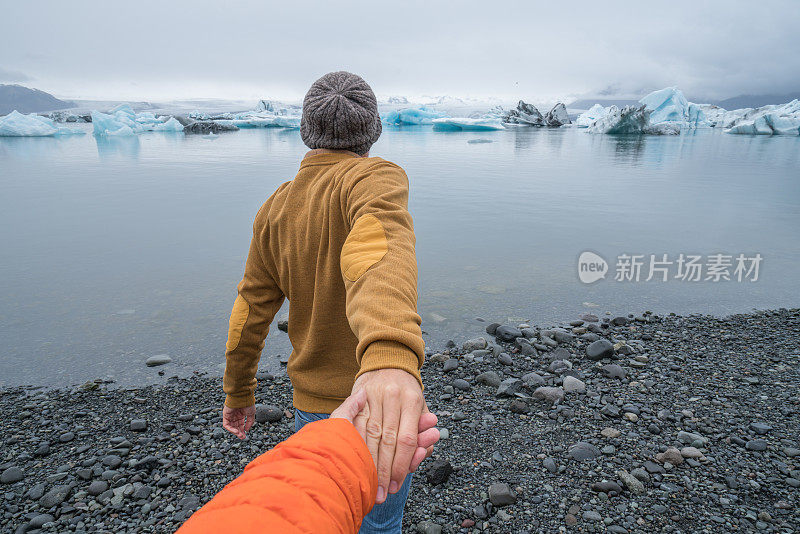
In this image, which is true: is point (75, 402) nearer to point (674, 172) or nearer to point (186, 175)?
point (186, 175)

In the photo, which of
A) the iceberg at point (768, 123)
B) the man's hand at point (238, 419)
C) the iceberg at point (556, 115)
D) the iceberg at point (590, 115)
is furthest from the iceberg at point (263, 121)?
the man's hand at point (238, 419)

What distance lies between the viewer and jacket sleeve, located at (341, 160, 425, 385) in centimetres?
102

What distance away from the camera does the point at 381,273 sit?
3.96 ft

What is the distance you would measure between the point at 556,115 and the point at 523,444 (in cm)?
6684

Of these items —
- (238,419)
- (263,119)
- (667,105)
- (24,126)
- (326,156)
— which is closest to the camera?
(326,156)

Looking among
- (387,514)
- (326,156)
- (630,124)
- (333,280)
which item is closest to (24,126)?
(326,156)

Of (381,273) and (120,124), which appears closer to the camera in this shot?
(381,273)

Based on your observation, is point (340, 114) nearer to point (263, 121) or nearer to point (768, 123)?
point (768, 123)

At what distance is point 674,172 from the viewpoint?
2209cm

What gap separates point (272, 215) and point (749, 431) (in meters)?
4.31

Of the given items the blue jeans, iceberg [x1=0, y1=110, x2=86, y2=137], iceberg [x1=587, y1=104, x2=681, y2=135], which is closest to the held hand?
the blue jeans

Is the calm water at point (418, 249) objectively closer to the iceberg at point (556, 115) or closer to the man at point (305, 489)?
the man at point (305, 489)

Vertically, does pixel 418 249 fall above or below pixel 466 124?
below

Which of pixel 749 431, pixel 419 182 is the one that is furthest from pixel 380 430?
pixel 419 182
